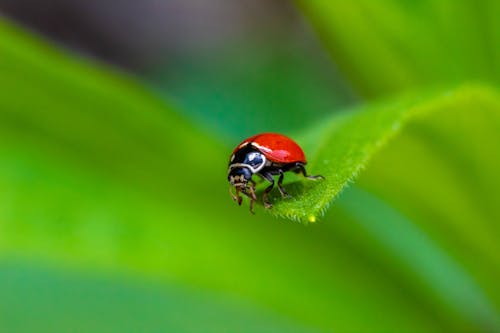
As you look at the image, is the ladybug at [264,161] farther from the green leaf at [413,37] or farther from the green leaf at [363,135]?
the green leaf at [413,37]

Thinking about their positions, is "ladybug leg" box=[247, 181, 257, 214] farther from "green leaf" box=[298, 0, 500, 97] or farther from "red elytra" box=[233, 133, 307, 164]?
"green leaf" box=[298, 0, 500, 97]

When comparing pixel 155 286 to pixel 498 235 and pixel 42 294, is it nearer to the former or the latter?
pixel 42 294

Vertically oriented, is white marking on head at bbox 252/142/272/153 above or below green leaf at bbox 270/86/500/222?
above

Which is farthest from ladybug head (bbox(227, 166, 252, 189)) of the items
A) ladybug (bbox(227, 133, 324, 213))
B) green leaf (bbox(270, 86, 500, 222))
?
green leaf (bbox(270, 86, 500, 222))

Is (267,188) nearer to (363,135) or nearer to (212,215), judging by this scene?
(363,135)

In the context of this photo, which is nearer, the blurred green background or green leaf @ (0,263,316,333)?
the blurred green background

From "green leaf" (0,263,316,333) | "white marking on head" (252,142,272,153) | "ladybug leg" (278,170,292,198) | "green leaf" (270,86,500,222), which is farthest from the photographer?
"green leaf" (0,263,316,333)

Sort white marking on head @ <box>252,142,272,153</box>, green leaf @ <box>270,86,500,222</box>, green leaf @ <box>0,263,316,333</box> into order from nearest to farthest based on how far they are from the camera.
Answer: green leaf @ <box>270,86,500,222</box> → white marking on head @ <box>252,142,272,153</box> → green leaf @ <box>0,263,316,333</box>
